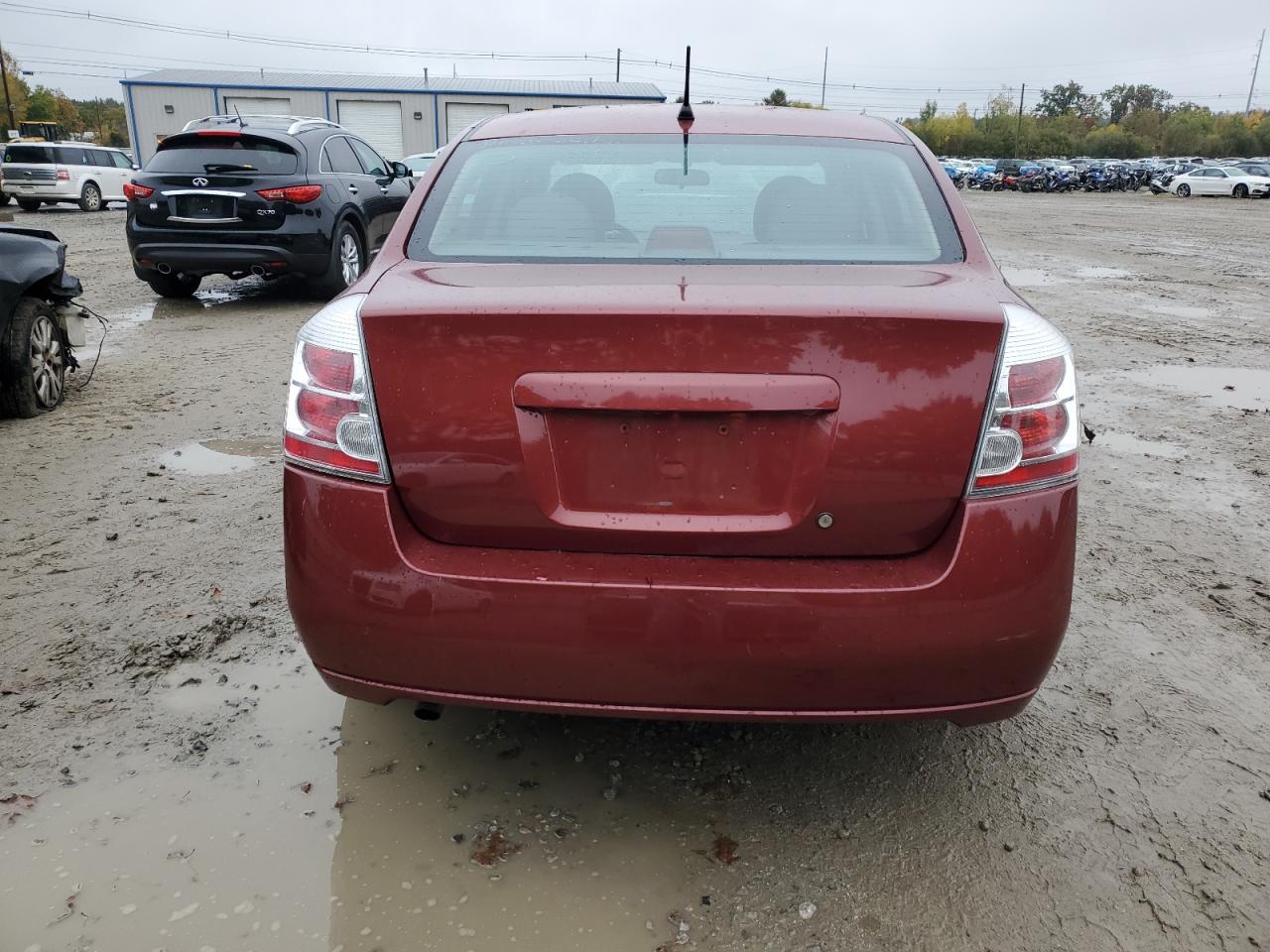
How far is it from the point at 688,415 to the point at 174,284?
31.6ft

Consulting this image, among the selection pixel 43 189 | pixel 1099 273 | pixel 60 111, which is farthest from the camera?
pixel 60 111

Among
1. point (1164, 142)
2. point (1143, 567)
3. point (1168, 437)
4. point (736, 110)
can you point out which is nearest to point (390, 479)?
point (736, 110)

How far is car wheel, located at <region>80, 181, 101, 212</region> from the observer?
25.5 m

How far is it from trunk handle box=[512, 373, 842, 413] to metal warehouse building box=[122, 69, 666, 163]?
46073 mm

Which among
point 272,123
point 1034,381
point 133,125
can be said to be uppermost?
point 133,125

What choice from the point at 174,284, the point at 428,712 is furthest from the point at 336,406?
the point at 174,284

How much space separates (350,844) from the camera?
2.23m

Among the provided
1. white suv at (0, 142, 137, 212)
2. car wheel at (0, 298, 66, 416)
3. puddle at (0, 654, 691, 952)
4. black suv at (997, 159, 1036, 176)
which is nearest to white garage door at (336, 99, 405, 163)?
white suv at (0, 142, 137, 212)

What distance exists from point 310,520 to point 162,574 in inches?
75.6

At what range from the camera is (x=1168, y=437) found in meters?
5.57

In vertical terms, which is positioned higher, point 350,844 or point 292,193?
point 292,193

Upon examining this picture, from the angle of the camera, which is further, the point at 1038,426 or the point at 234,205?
the point at 234,205

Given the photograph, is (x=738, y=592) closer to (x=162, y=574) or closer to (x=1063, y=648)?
(x=1063, y=648)

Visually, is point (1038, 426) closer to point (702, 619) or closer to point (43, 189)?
point (702, 619)
